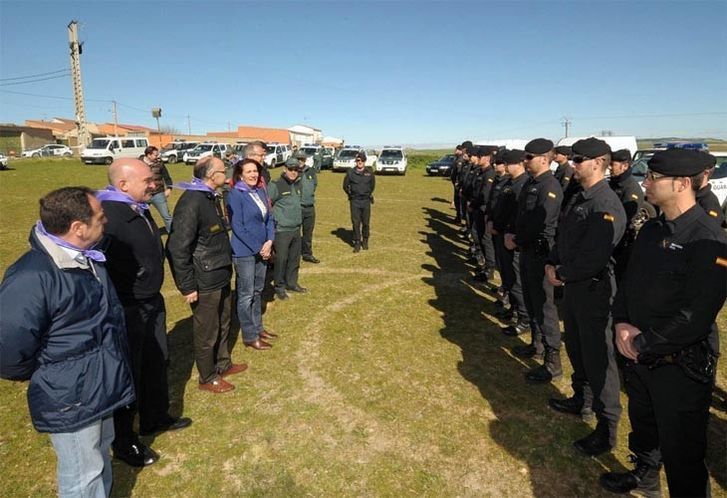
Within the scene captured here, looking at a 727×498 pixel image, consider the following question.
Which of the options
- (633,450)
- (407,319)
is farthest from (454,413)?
(407,319)

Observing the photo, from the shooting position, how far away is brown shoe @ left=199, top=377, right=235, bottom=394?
4086mm

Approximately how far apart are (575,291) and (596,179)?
3.09 feet

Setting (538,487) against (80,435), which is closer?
(80,435)

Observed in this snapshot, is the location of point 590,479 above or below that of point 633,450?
below

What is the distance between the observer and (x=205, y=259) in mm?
3711

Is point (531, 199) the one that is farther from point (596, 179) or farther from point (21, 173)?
point (21, 173)

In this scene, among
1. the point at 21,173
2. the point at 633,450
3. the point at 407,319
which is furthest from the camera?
the point at 21,173

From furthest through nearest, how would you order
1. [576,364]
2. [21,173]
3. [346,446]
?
[21,173] → [576,364] → [346,446]

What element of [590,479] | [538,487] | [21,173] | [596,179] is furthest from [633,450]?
[21,173]

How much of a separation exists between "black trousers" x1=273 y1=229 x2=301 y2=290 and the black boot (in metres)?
4.91

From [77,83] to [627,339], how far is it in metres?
46.4

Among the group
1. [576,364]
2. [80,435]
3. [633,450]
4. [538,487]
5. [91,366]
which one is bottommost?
[538,487]

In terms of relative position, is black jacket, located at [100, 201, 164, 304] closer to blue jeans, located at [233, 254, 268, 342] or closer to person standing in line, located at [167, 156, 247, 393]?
person standing in line, located at [167, 156, 247, 393]

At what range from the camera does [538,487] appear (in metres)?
2.96
